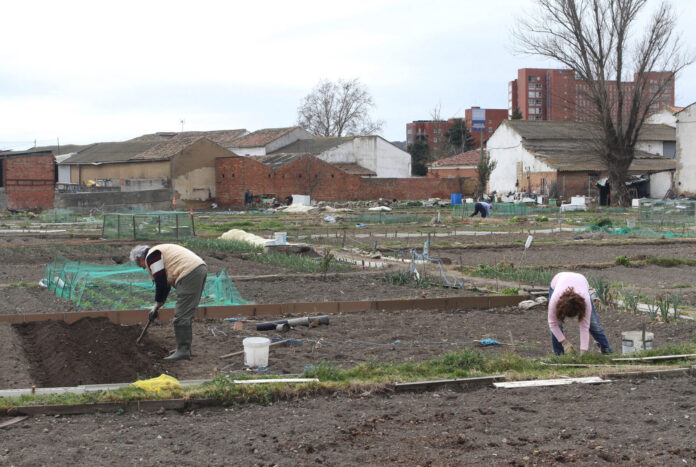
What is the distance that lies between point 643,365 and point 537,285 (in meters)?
6.29

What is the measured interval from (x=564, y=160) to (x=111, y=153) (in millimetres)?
35822

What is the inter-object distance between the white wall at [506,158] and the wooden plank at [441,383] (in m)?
51.4

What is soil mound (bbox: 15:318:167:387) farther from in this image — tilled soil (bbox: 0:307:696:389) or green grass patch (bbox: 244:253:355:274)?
green grass patch (bbox: 244:253:355:274)

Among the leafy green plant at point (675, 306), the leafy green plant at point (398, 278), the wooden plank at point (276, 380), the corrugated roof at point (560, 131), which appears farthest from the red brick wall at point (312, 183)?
the wooden plank at point (276, 380)

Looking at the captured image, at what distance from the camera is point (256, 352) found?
24.9 ft

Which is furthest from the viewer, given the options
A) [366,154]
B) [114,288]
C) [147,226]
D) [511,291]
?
[366,154]

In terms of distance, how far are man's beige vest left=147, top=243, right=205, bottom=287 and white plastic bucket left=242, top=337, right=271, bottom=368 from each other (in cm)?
123

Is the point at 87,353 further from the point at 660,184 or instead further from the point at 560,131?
the point at 560,131

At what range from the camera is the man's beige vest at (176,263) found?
8.32m

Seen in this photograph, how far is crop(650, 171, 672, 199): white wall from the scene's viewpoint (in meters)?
53.9

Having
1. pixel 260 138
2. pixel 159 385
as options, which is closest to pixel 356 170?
pixel 260 138

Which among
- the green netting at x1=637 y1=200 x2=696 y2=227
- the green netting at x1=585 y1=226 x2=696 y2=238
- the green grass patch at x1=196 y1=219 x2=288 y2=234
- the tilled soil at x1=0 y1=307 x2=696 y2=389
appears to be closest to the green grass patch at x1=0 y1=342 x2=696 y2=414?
the tilled soil at x1=0 y1=307 x2=696 y2=389

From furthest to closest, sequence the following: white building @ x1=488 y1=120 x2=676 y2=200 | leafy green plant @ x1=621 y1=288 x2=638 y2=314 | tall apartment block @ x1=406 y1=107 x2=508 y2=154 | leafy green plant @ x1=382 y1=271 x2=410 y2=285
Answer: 1. tall apartment block @ x1=406 y1=107 x2=508 y2=154
2. white building @ x1=488 y1=120 x2=676 y2=200
3. leafy green plant @ x1=382 y1=271 x2=410 y2=285
4. leafy green plant @ x1=621 y1=288 x2=638 y2=314

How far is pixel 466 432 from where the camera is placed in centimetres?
557
